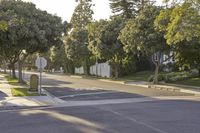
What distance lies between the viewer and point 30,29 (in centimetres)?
3803

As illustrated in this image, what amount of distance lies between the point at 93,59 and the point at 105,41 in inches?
857

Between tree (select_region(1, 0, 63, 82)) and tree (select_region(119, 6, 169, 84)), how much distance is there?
6550 mm

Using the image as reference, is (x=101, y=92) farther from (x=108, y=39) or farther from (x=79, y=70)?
(x=79, y=70)

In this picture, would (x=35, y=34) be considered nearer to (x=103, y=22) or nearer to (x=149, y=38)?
(x=149, y=38)

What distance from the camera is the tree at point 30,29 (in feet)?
118

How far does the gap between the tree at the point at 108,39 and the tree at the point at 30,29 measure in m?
13.4

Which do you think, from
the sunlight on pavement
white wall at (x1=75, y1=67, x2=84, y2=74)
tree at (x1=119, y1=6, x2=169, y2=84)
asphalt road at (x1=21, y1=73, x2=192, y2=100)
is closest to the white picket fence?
white wall at (x1=75, y1=67, x2=84, y2=74)

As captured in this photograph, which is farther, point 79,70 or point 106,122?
point 79,70

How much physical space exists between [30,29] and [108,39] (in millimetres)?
19127

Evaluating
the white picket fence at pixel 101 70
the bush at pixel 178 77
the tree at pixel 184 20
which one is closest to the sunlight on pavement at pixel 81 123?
the tree at pixel 184 20

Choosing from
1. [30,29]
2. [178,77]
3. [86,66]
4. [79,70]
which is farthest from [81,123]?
[79,70]

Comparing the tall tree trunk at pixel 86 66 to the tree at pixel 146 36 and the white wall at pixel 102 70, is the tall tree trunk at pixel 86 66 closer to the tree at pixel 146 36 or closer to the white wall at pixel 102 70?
the white wall at pixel 102 70

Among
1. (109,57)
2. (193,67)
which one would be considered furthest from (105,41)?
(193,67)

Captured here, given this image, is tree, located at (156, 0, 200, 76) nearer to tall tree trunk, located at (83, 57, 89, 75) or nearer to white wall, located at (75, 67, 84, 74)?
tall tree trunk, located at (83, 57, 89, 75)
